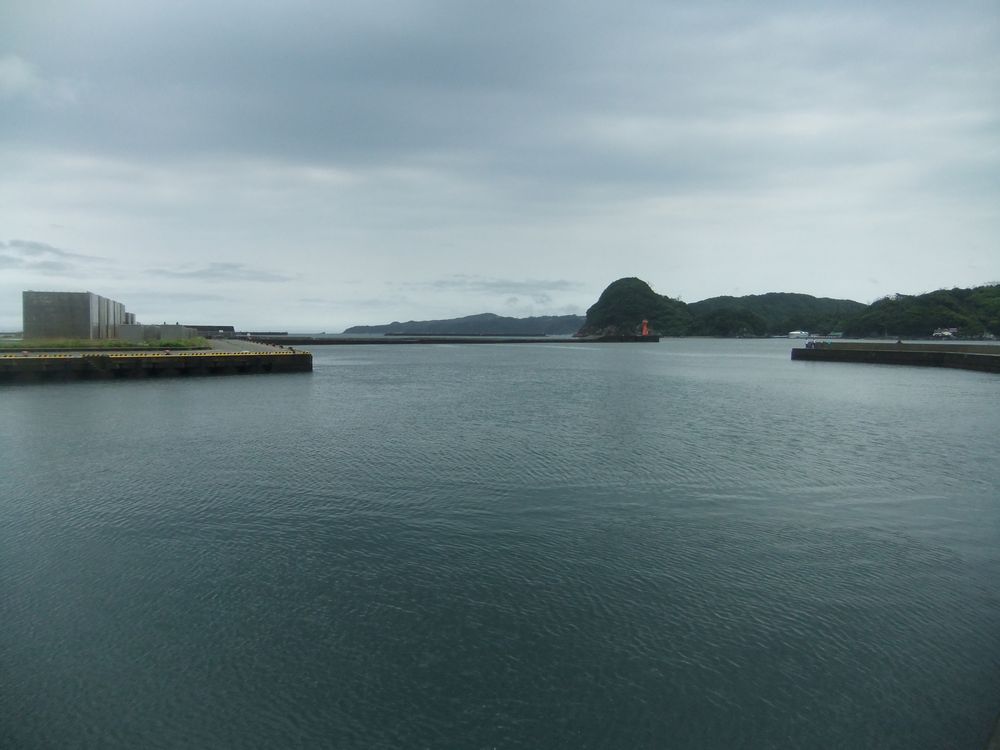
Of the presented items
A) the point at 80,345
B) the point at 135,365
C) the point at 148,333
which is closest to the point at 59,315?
the point at 80,345

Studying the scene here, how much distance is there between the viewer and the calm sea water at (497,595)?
5516 millimetres

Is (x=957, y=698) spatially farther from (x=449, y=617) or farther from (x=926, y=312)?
(x=926, y=312)

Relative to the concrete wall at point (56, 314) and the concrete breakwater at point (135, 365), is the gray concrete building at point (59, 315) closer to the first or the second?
the concrete wall at point (56, 314)

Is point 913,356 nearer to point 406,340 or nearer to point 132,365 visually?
point 132,365

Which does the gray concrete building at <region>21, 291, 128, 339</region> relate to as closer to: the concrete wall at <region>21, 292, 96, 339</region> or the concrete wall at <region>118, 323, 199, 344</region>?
the concrete wall at <region>21, 292, 96, 339</region>

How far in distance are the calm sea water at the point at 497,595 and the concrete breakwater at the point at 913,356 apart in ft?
147

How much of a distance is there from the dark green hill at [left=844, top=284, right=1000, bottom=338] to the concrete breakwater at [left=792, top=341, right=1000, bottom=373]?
94483mm

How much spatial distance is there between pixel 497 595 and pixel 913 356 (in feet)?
218

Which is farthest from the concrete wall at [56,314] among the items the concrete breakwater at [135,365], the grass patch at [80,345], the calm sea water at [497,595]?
the calm sea water at [497,595]

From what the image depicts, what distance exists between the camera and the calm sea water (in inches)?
217

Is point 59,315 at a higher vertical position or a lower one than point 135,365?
higher

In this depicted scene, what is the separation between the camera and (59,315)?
47.0 metres

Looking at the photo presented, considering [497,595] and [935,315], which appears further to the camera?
[935,315]

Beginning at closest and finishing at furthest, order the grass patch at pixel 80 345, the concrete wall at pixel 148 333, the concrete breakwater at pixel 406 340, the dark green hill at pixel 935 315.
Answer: the grass patch at pixel 80 345, the concrete wall at pixel 148 333, the concrete breakwater at pixel 406 340, the dark green hill at pixel 935 315
